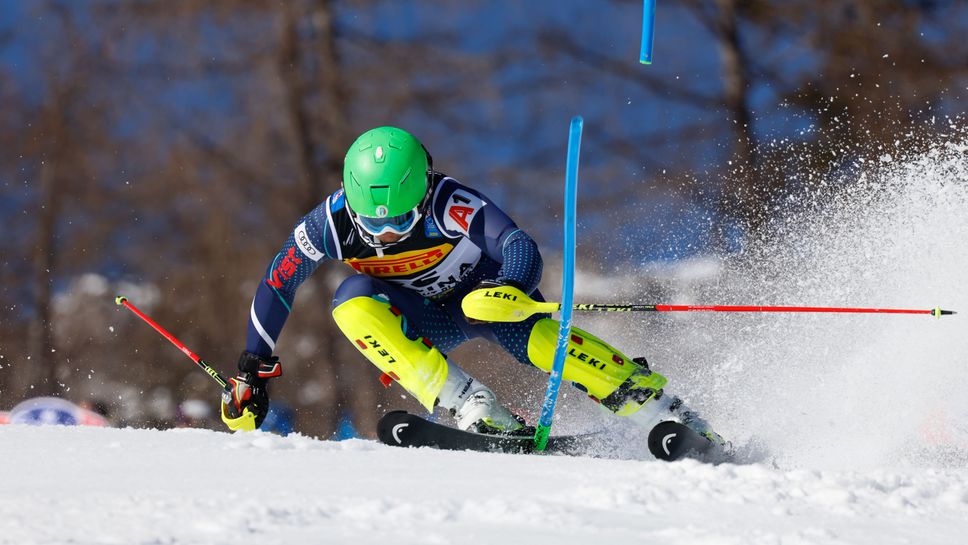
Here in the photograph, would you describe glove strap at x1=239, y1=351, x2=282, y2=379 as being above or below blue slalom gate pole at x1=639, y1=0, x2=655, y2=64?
below

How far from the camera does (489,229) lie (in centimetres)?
362

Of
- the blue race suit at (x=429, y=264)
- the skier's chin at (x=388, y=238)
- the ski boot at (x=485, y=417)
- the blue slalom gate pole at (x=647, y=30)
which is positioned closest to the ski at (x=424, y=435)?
the ski boot at (x=485, y=417)

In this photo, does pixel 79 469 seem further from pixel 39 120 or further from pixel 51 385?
pixel 39 120

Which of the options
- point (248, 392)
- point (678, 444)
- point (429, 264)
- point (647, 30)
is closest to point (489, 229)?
point (429, 264)

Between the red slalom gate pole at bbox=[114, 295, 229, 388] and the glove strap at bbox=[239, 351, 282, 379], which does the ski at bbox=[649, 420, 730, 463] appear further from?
the red slalom gate pole at bbox=[114, 295, 229, 388]

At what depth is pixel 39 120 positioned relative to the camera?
1446 centimetres

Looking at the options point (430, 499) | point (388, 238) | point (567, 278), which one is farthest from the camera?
point (388, 238)

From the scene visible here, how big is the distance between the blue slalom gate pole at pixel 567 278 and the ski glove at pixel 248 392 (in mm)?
1089

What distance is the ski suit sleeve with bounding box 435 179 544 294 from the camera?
11.5 ft

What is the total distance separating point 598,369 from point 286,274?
1.26m

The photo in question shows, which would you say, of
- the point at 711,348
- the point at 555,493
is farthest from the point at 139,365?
the point at 555,493

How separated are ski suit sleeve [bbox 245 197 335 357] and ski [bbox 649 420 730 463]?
1.39m

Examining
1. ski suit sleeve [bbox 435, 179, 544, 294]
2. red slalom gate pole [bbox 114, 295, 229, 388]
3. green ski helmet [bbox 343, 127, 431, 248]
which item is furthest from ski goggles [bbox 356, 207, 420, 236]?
red slalom gate pole [bbox 114, 295, 229, 388]

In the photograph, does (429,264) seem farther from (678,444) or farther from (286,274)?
(678,444)
